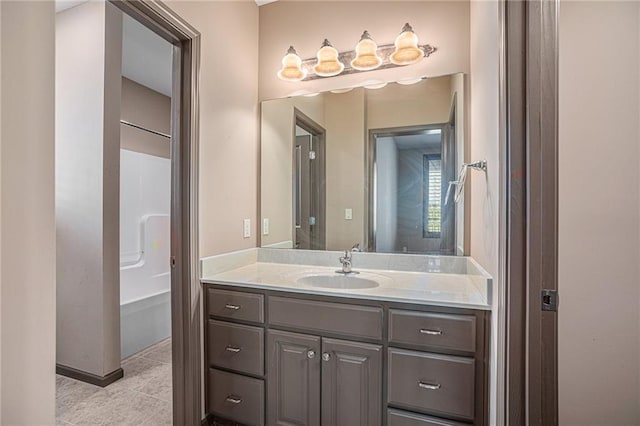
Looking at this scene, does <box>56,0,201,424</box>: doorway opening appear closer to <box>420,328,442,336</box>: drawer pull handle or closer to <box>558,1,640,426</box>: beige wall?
<box>420,328,442,336</box>: drawer pull handle

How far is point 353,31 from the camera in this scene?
2018 mm

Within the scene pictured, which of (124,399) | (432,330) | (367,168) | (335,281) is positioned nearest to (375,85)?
(367,168)

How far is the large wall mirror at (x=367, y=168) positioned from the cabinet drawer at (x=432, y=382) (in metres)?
0.69

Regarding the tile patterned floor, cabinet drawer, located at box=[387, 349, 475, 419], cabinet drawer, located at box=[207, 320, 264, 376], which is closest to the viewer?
cabinet drawer, located at box=[387, 349, 475, 419]

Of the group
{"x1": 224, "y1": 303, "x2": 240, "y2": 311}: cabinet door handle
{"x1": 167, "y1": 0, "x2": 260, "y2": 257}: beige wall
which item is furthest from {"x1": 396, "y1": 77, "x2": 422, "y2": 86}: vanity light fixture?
{"x1": 224, "y1": 303, "x2": 240, "y2": 311}: cabinet door handle

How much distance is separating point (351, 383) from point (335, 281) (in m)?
0.54

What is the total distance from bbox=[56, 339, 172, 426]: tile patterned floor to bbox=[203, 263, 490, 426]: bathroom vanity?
49cm

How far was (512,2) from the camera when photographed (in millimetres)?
977

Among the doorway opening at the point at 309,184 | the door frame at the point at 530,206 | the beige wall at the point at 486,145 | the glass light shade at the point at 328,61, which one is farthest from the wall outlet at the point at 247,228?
the door frame at the point at 530,206

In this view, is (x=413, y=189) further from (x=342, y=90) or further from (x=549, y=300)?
(x=549, y=300)

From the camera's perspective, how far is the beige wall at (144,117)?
3.24 m

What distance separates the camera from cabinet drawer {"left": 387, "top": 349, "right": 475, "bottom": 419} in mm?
1237

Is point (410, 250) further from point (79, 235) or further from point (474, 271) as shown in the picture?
point (79, 235)

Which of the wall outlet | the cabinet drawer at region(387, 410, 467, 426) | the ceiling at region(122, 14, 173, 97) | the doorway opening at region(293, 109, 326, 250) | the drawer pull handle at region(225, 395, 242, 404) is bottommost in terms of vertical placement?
the drawer pull handle at region(225, 395, 242, 404)
